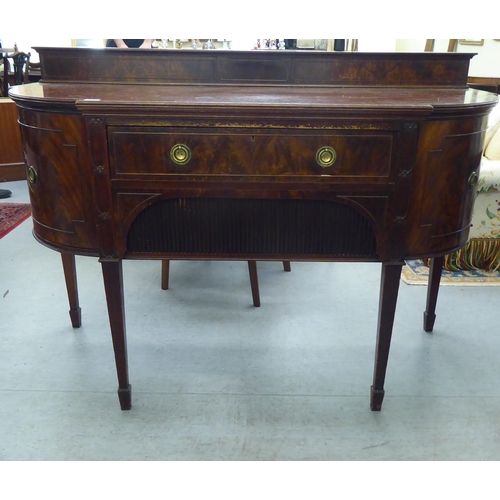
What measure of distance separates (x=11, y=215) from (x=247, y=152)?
2.27 metres

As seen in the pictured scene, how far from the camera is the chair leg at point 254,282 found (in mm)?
1879

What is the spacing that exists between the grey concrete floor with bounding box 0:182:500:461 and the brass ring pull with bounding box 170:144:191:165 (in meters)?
0.69

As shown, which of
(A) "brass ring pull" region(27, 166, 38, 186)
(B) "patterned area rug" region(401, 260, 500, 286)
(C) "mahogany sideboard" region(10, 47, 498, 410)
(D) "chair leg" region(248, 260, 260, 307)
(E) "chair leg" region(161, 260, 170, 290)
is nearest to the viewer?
(C) "mahogany sideboard" region(10, 47, 498, 410)

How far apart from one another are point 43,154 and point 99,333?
0.80 metres

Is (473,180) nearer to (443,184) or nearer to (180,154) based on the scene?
(443,184)

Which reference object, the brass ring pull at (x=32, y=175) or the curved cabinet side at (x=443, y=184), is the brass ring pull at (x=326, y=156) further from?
the brass ring pull at (x=32, y=175)

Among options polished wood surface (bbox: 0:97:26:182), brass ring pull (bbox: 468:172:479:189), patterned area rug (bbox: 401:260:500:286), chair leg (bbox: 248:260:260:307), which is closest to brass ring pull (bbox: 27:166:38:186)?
chair leg (bbox: 248:260:260:307)

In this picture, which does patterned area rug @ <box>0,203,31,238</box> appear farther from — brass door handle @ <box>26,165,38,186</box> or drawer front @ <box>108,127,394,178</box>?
drawer front @ <box>108,127,394,178</box>

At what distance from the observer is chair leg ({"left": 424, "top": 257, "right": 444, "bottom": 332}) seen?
1.72m

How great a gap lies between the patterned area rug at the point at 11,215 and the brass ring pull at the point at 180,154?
1.90 metres

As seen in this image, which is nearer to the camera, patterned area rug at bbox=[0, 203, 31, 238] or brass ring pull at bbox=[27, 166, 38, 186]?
brass ring pull at bbox=[27, 166, 38, 186]

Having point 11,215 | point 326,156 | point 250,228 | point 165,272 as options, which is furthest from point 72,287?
point 11,215

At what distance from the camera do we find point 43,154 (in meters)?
1.15

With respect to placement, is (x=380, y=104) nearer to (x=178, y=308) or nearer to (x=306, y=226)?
(x=306, y=226)
